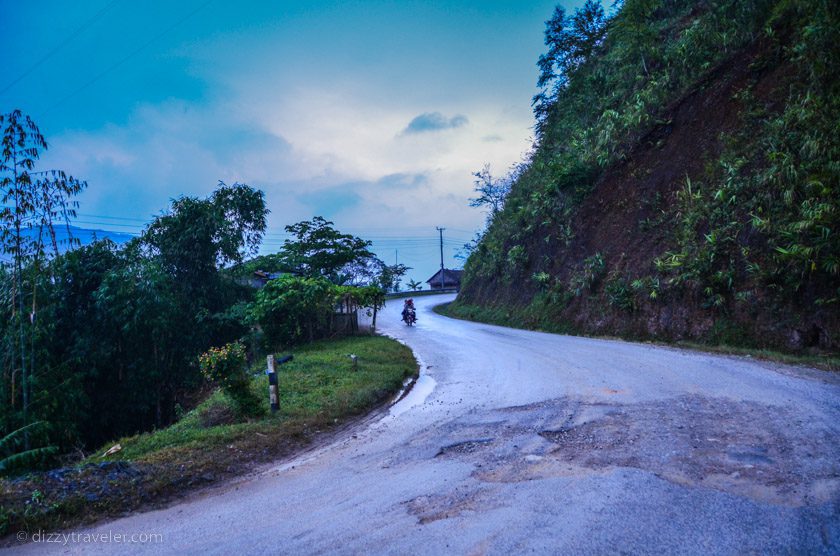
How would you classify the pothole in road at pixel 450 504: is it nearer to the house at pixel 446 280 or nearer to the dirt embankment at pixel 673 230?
the dirt embankment at pixel 673 230

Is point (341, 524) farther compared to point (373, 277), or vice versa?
point (373, 277)

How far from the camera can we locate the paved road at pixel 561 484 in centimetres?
316

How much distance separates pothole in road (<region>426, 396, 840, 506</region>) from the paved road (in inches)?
0.8

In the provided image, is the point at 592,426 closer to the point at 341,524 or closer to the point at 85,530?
the point at 341,524

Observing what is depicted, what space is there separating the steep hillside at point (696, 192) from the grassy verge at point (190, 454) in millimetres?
9168

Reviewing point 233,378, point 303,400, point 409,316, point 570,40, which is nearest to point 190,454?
point 233,378

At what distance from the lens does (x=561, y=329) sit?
62.6ft

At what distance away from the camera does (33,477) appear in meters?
4.72

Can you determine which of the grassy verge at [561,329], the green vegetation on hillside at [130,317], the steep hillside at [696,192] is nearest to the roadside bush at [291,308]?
the green vegetation on hillside at [130,317]

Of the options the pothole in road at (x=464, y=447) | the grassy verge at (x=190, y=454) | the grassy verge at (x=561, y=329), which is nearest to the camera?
the grassy verge at (x=190, y=454)

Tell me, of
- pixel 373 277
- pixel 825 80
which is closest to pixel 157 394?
pixel 825 80

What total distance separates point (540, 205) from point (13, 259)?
22980 mm

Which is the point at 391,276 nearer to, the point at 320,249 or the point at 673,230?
the point at 320,249

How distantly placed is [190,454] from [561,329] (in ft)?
52.4
